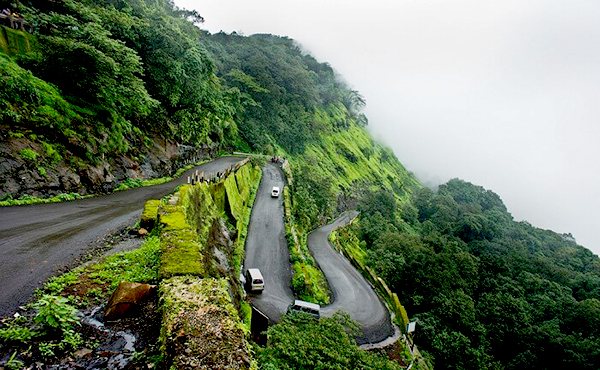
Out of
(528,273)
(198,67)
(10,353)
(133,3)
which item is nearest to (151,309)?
(10,353)

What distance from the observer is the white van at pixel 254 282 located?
1994 centimetres

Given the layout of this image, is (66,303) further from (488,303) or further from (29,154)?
(488,303)

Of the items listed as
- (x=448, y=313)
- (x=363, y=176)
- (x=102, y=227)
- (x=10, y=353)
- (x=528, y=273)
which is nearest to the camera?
(x=10, y=353)

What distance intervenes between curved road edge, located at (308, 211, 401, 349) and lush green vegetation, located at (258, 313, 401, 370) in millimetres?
6609

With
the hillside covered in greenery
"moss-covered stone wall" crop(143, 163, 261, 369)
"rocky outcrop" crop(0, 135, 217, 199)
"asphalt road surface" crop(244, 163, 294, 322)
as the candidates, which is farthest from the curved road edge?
"rocky outcrop" crop(0, 135, 217, 199)

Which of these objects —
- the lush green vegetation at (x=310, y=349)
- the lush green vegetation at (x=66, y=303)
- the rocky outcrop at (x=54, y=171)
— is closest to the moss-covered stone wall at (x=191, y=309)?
the lush green vegetation at (x=66, y=303)

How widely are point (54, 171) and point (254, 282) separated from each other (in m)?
11.3

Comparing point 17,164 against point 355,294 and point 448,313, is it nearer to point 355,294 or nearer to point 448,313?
point 355,294

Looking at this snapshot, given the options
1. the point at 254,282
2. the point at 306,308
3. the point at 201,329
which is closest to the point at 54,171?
the point at 254,282

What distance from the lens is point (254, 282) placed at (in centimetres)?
1998

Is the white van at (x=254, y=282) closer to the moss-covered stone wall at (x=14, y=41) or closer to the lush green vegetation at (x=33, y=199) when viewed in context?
the lush green vegetation at (x=33, y=199)

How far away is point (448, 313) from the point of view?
97.2 feet

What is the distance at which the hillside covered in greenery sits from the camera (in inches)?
590

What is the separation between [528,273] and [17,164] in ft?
169
